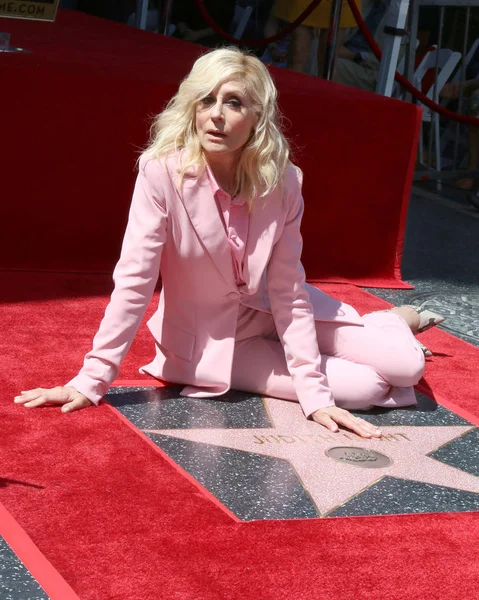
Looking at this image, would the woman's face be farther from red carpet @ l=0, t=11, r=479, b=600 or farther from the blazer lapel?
red carpet @ l=0, t=11, r=479, b=600

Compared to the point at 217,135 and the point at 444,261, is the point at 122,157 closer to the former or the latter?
the point at 217,135

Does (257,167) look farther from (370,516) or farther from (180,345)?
(370,516)

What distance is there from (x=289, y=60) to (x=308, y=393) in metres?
4.63

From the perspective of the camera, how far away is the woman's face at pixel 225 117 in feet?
9.68

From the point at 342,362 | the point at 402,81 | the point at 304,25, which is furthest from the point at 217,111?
the point at 304,25

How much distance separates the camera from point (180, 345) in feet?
10.2

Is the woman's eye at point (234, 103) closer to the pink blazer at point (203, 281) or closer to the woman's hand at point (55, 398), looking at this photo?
the pink blazer at point (203, 281)

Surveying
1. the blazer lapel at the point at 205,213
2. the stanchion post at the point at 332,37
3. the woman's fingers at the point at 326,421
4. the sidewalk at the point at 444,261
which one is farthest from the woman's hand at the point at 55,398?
the stanchion post at the point at 332,37

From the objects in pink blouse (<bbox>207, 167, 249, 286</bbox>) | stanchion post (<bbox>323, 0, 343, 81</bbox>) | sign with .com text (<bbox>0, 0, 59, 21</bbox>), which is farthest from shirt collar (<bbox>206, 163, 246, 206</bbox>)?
stanchion post (<bbox>323, 0, 343, 81</bbox>)

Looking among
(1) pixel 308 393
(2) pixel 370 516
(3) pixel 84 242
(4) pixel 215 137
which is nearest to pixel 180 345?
(1) pixel 308 393

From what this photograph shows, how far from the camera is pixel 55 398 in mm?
2891

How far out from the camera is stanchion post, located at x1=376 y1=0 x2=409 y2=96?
5291 millimetres

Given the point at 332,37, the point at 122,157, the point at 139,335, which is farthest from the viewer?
the point at 332,37

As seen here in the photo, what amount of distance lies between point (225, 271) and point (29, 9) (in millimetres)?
1974
